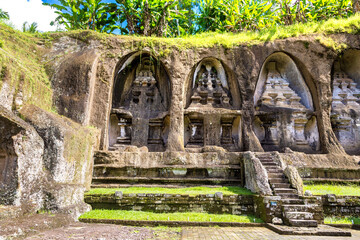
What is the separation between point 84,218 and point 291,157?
25.5 ft

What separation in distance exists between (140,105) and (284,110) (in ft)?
23.5

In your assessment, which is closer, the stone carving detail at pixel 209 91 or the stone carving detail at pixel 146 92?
the stone carving detail at pixel 209 91

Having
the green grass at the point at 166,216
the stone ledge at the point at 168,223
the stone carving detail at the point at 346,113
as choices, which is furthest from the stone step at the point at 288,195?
the stone carving detail at the point at 346,113

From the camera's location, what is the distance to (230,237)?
16.4 ft

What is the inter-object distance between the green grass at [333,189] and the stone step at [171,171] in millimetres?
2478

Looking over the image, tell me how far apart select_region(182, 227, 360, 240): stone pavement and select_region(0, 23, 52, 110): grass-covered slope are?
5.92 metres

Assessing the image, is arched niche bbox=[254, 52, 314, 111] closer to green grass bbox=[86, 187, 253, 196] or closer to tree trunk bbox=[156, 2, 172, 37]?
green grass bbox=[86, 187, 253, 196]

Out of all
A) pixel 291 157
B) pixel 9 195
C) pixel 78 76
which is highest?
pixel 78 76

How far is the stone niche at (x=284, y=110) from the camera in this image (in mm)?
12117

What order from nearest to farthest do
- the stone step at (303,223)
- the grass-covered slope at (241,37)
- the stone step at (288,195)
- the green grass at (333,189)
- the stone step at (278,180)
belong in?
the stone step at (303,223) < the stone step at (288,195) < the stone step at (278,180) < the green grass at (333,189) < the grass-covered slope at (241,37)

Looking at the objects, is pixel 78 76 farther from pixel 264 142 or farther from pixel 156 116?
pixel 264 142

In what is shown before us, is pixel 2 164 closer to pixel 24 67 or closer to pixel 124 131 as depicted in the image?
pixel 24 67

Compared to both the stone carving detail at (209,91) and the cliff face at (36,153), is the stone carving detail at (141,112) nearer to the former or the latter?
the stone carving detail at (209,91)

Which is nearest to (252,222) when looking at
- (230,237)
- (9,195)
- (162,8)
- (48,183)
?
(230,237)
